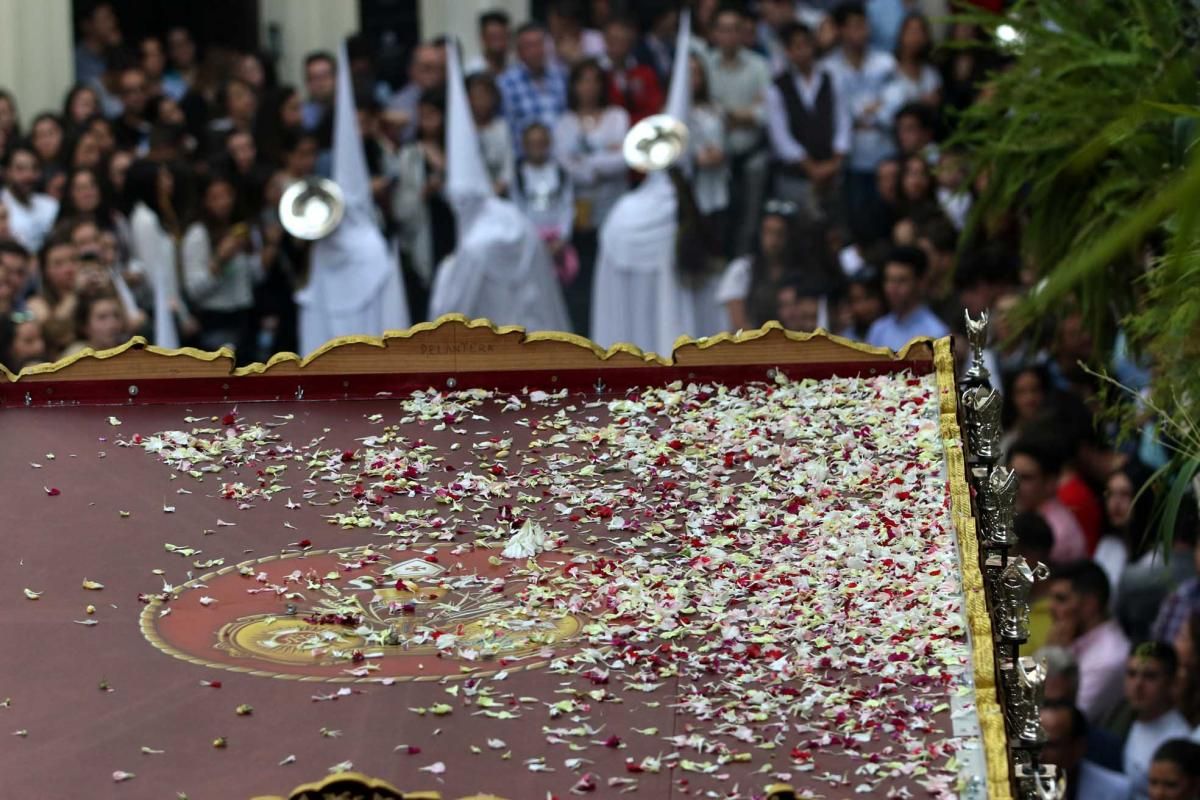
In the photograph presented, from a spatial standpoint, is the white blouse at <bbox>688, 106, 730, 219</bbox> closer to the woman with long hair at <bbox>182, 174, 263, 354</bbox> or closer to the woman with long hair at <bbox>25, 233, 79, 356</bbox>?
the woman with long hair at <bbox>182, 174, 263, 354</bbox>

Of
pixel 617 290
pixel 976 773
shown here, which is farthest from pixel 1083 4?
pixel 617 290

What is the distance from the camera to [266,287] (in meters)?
11.8

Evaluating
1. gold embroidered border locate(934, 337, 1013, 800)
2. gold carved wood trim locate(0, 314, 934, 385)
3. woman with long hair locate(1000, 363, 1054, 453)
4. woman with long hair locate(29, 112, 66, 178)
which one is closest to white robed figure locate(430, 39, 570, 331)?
woman with long hair locate(29, 112, 66, 178)

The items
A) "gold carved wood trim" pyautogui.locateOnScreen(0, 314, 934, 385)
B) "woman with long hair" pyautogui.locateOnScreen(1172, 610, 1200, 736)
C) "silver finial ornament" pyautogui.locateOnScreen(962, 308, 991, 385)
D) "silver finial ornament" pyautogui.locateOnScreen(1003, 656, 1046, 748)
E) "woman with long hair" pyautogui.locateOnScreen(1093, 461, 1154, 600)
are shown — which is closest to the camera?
"silver finial ornament" pyautogui.locateOnScreen(1003, 656, 1046, 748)

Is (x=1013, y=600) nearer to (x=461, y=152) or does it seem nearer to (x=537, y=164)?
(x=461, y=152)

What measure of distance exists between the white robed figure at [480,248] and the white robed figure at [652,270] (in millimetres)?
383

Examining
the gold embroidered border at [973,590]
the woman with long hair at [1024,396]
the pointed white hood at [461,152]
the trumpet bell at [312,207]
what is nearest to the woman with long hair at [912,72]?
the pointed white hood at [461,152]

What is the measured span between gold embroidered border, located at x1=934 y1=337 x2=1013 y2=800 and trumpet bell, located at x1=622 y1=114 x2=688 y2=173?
6.23 m

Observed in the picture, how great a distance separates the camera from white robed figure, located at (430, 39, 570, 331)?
11.8 m

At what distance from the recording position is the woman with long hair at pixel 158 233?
11.6 metres

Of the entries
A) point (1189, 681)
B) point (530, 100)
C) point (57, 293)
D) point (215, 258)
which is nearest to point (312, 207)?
point (215, 258)

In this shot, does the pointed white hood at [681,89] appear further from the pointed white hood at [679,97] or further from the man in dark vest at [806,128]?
the man in dark vest at [806,128]

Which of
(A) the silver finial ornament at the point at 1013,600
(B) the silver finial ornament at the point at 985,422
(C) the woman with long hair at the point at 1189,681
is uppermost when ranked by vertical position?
(B) the silver finial ornament at the point at 985,422

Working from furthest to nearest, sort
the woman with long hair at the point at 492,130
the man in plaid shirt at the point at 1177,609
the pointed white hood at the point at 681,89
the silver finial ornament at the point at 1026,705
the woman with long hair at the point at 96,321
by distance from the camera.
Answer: the woman with long hair at the point at 492,130
the pointed white hood at the point at 681,89
the woman with long hair at the point at 96,321
the man in plaid shirt at the point at 1177,609
the silver finial ornament at the point at 1026,705
